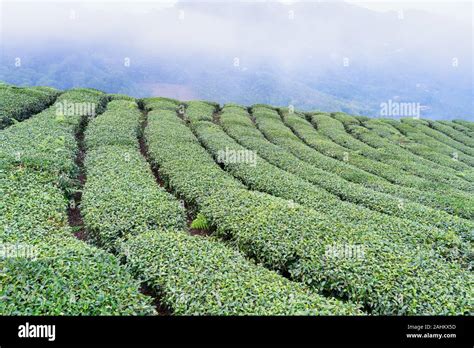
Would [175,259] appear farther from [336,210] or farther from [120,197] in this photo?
[336,210]

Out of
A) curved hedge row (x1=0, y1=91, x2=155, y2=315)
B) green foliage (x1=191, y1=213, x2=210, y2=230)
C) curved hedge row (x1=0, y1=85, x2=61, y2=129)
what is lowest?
green foliage (x1=191, y1=213, x2=210, y2=230)

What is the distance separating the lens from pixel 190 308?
7691 mm

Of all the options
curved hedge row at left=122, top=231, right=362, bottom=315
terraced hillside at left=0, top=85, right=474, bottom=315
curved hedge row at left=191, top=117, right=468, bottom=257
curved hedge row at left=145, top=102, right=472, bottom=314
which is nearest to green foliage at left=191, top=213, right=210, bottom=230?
terraced hillside at left=0, top=85, right=474, bottom=315

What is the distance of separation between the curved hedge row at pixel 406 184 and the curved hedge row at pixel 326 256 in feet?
24.0

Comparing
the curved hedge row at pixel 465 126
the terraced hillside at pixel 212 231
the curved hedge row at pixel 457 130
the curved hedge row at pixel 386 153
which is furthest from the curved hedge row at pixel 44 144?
the curved hedge row at pixel 465 126

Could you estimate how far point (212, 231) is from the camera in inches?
526

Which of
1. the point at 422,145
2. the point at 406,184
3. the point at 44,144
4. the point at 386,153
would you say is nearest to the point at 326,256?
the point at 406,184

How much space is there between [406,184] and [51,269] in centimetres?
1894

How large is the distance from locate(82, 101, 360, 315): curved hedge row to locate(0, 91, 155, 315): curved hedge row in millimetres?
775

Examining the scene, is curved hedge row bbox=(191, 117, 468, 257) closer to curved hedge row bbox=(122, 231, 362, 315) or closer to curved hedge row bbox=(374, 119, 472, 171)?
curved hedge row bbox=(122, 231, 362, 315)

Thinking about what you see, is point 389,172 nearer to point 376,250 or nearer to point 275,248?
point 376,250

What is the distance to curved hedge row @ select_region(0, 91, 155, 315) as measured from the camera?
7.18 meters
